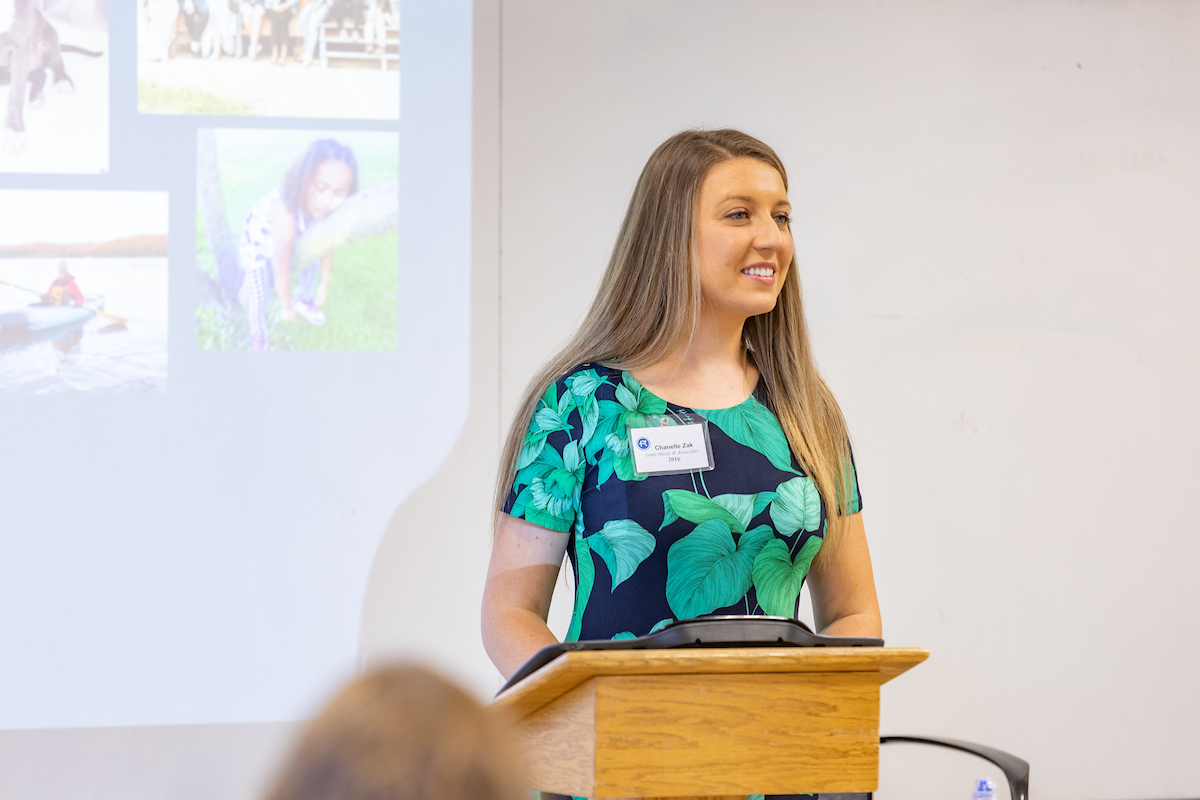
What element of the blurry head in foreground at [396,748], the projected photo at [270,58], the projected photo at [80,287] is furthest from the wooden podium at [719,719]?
the projected photo at [270,58]

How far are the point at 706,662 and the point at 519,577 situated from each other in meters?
0.57

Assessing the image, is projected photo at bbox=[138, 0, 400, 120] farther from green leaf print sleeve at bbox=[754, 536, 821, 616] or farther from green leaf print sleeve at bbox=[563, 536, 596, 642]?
green leaf print sleeve at bbox=[754, 536, 821, 616]

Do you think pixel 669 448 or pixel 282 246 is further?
pixel 282 246

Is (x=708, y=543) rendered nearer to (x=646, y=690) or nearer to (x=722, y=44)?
(x=646, y=690)

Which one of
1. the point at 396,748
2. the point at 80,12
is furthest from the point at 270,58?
the point at 396,748

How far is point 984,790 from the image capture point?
127 inches

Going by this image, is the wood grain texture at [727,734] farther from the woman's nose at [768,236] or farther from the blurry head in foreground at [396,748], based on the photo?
the woman's nose at [768,236]

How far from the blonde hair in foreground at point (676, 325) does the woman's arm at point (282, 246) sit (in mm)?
1492

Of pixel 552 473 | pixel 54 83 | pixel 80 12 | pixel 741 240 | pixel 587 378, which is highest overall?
pixel 80 12

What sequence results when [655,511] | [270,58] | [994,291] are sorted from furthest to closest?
[994,291]
[270,58]
[655,511]

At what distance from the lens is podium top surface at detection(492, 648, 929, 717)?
3.08 feet

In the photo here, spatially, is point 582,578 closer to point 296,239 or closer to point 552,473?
point 552,473

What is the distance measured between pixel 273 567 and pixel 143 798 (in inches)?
27.2

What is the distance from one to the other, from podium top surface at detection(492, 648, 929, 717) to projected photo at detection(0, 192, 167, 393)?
2.21 metres
